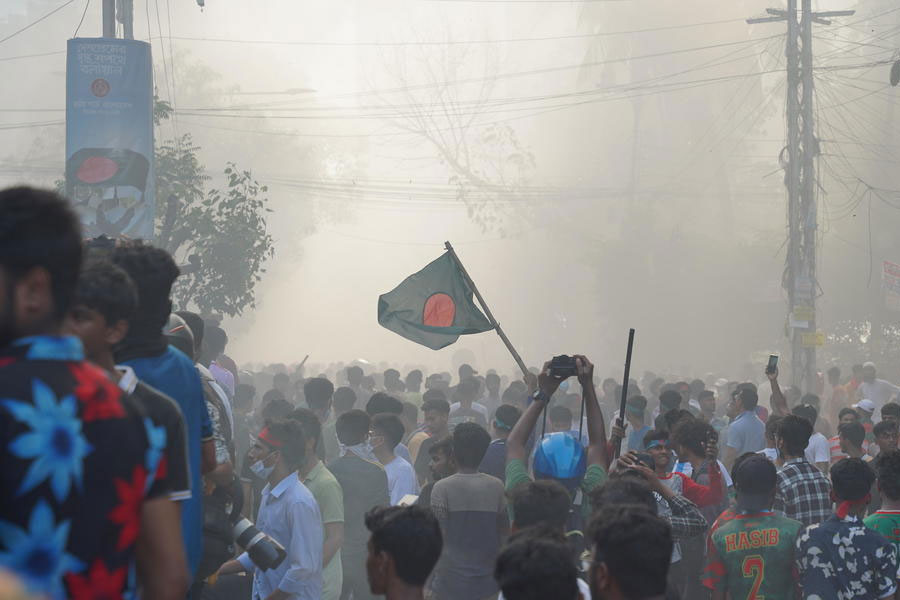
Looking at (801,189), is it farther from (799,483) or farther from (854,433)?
(799,483)

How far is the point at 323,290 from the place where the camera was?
6116 centimetres

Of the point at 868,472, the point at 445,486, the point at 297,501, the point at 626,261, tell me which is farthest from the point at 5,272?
the point at 626,261

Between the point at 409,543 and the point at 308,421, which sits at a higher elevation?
the point at 308,421

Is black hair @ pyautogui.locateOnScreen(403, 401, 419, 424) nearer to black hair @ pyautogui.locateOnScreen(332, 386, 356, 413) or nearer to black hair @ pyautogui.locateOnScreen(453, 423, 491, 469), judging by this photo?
black hair @ pyautogui.locateOnScreen(332, 386, 356, 413)

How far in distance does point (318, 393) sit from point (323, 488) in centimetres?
392

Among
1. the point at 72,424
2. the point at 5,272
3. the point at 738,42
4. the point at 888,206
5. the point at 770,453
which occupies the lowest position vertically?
the point at 770,453

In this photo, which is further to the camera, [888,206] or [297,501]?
[888,206]

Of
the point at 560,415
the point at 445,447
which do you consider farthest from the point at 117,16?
the point at 445,447

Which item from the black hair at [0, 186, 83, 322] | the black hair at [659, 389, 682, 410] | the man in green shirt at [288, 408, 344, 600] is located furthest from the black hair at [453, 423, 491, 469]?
the black hair at [659, 389, 682, 410]

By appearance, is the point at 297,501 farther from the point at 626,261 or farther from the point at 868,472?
the point at 626,261

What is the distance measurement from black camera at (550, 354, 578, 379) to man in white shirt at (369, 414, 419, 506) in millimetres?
2925

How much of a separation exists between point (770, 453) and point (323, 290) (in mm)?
53229

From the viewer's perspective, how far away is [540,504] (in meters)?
4.89

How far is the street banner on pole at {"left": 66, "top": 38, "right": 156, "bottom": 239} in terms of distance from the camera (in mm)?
14773
